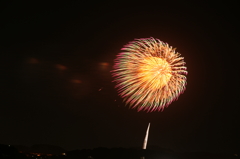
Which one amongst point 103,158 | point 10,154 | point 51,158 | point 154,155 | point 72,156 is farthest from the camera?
point 103,158

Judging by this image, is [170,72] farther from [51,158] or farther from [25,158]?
[51,158]

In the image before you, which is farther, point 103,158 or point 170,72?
point 103,158

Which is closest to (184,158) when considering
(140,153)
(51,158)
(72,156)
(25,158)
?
(140,153)

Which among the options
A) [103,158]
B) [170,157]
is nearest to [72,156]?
[103,158]

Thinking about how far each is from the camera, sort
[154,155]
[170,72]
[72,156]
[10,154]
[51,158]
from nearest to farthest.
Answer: [170,72] < [10,154] < [51,158] < [72,156] < [154,155]

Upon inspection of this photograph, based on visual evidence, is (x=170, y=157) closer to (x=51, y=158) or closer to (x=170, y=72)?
(x=51, y=158)

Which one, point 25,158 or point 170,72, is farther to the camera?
point 25,158

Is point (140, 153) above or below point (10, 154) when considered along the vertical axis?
above

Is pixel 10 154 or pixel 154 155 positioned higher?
pixel 154 155

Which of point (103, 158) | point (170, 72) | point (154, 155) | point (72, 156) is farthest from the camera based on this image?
point (103, 158)
